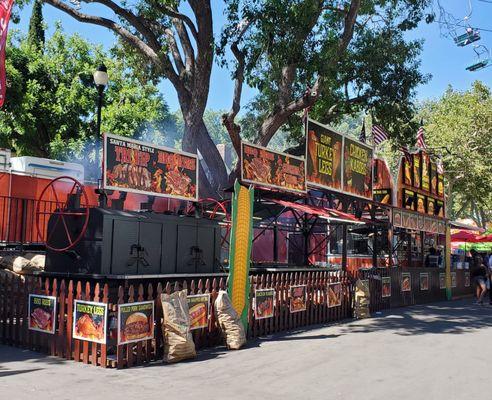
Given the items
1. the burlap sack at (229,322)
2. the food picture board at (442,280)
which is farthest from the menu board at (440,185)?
the burlap sack at (229,322)

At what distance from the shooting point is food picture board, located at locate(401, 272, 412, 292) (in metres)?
17.6

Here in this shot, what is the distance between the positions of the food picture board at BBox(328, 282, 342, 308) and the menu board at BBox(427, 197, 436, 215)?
387 inches

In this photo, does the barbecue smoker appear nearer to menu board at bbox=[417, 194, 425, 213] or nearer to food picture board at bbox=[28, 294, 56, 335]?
food picture board at bbox=[28, 294, 56, 335]

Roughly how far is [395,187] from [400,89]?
3.61 metres

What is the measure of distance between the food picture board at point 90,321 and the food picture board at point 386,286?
10.5 metres

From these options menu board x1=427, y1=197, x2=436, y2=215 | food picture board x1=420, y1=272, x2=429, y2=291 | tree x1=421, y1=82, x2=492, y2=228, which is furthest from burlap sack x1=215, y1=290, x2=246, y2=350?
Result: tree x1=421, y1=82, x2=492, y2=228

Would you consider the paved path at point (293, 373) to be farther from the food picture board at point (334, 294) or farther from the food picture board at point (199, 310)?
the food picture board at point (334, 294)

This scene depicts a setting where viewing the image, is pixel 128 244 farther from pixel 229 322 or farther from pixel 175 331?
pixel 229 322

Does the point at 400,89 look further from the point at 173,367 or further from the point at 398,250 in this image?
the point at 173,367

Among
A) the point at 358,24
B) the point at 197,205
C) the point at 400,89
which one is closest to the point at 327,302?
the point at 197,205

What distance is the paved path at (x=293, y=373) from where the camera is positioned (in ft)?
20.7

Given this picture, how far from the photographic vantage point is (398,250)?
2347 cm

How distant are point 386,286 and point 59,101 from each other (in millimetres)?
18612

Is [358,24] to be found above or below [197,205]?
above
